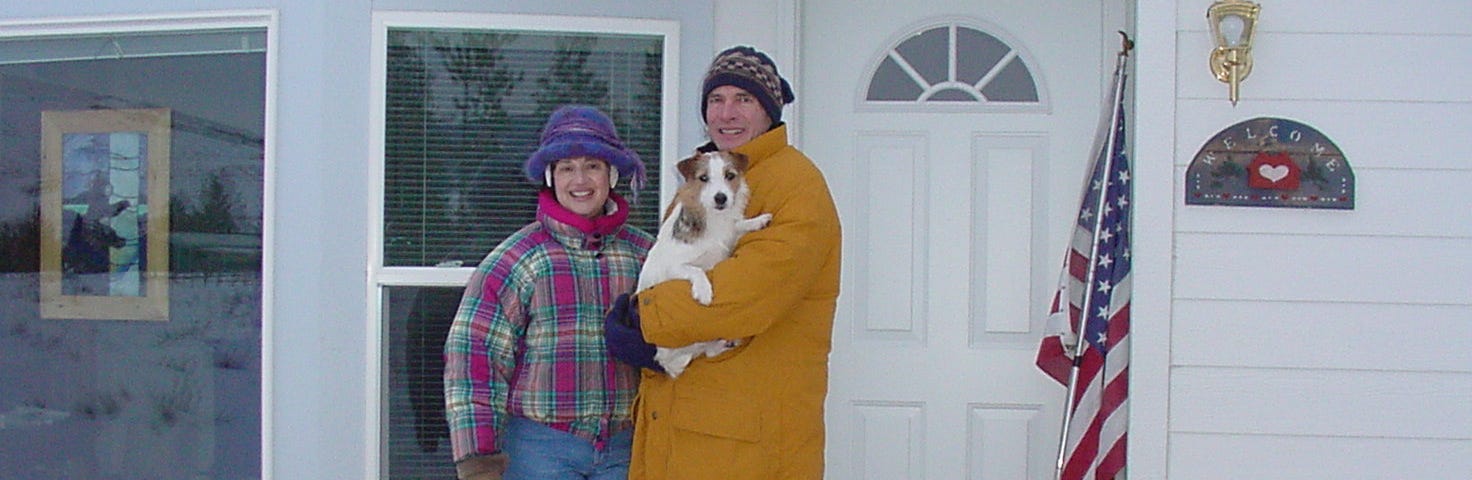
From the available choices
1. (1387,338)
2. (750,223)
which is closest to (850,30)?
(750,223)

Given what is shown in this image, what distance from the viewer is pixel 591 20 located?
3.44 meters

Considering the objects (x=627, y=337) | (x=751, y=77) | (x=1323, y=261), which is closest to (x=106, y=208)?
(x=627, y=337)

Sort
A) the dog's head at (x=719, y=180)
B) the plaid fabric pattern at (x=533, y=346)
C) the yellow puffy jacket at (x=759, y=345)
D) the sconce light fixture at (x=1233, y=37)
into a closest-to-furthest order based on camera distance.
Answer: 1. the yellow puffy jacket at (x=759, y=345)
2. the dog's head at (x=719, y=180)
3. the plaid fabric pattern at (x=533, y=346)
4. the sconce light fixture at (x=1233, y=37)

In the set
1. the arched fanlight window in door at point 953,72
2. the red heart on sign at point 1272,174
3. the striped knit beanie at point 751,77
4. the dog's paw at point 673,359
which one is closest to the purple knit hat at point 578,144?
the striped knit beanie at point 751,77

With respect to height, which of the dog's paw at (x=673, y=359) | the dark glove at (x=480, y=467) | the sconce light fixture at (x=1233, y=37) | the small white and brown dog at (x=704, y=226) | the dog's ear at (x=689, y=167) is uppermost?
the sconce light fixture at (x=1233, y=37)

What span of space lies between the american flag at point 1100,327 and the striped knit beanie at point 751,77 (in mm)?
1054

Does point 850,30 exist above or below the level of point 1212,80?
above

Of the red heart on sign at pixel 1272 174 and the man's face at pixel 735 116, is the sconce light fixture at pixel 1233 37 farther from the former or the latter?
the man's face at pixel 735 116

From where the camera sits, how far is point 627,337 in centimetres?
233

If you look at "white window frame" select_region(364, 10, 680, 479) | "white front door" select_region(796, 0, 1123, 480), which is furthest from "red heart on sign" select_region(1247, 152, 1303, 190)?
"white window frame" select_region(364, 10, 680, 479)

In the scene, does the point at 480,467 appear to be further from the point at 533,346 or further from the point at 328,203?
the point at 328,203

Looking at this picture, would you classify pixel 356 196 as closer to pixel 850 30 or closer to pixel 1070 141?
pixel 850 30

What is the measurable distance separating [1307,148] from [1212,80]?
0.82 feet

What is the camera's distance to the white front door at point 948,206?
347 cm
